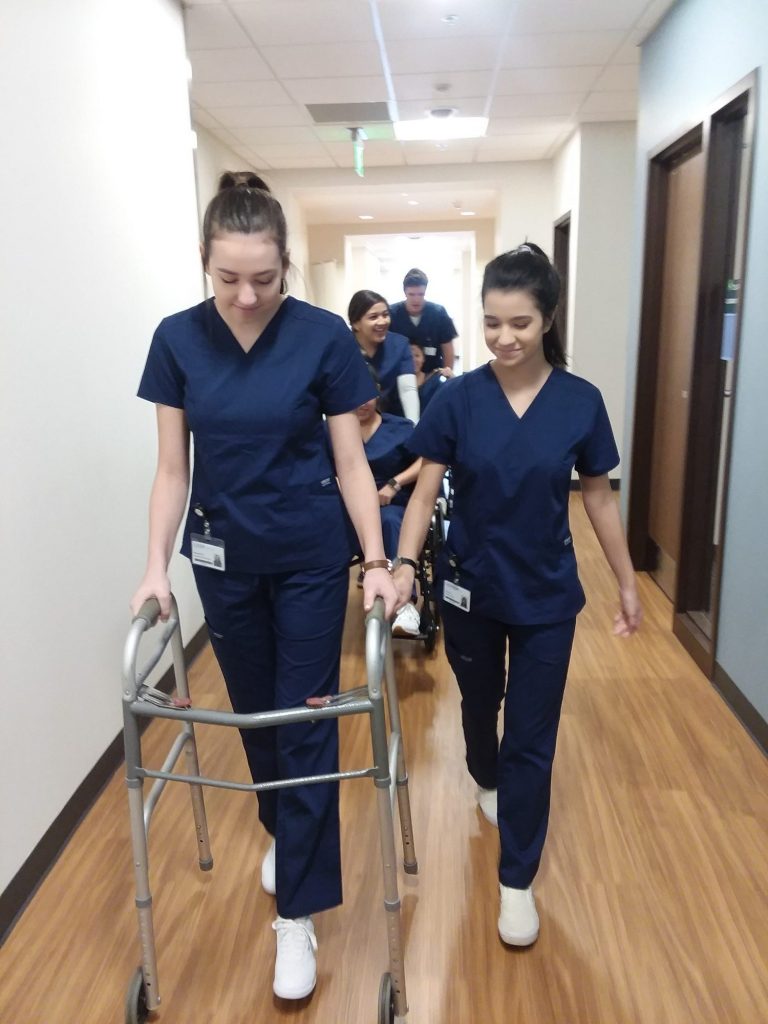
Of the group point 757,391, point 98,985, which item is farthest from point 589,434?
point 98,985

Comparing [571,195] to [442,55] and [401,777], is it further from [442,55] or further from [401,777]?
[401,777]

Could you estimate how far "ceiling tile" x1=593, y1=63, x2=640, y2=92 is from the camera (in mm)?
3993

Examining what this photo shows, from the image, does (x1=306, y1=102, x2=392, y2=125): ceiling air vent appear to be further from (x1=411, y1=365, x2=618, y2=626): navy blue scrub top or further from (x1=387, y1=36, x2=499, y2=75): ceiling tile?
(x1=411, y1=365, x2=618, y2=626): navy blue scrub top

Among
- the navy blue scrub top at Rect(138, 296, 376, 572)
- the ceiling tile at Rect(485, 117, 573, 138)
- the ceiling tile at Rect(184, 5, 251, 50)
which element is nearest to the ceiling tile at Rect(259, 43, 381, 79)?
the ceiling tile at Rect(184, 5, 251, 50)

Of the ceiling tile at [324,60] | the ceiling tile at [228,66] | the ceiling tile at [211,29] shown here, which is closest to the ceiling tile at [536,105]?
the ceiling tile at [324,60]

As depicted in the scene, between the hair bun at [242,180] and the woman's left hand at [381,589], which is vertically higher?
the hair bun at [242,180]

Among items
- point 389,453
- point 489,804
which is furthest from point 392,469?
point 489,804

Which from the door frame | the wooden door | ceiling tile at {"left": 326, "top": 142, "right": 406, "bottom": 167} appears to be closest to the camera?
the door frame

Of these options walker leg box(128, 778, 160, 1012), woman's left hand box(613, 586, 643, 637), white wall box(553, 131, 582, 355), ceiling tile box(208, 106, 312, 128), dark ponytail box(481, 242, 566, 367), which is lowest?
walker leg box(128, 778, 160, 1012)

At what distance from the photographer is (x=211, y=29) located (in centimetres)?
336

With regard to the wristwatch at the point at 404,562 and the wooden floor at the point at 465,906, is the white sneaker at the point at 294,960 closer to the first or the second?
the wooden floor at the point at 465,906

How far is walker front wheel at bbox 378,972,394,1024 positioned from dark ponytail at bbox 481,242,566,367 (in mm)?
1214

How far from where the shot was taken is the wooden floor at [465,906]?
1.46 metres

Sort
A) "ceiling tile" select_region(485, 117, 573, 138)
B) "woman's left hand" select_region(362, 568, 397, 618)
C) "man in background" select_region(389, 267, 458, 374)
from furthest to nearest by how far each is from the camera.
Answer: "ceiling tile" select_region(485, 117, 573, 138)
"man in background" select_region(389, 267, 458, 374)
"woman's left hand" select_region(362, 568, 397, 618)
